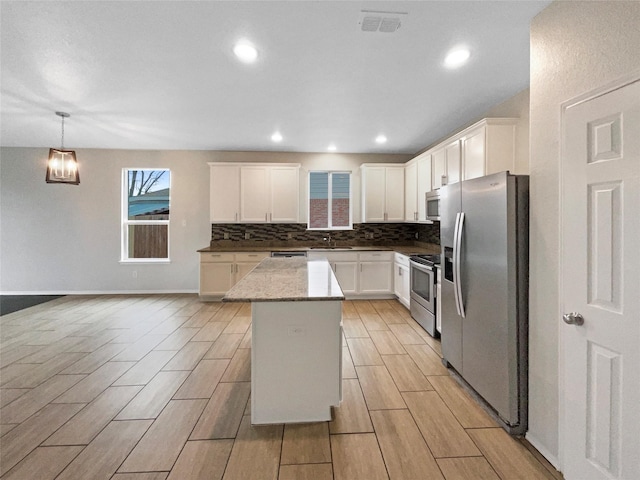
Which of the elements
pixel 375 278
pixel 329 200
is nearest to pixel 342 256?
pixel 375 278

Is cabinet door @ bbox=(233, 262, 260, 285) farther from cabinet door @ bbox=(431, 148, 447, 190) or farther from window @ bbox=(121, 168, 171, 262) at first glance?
cabinet door @ bbox=(431, 148, 447, 190)

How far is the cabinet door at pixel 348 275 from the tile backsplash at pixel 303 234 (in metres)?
0.81

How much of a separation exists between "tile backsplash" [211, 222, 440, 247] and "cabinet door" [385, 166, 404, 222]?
0.39 metres

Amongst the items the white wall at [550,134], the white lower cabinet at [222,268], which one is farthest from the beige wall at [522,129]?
Answer: the white lower cabinet at [222,268]

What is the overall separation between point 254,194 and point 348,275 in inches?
86.6

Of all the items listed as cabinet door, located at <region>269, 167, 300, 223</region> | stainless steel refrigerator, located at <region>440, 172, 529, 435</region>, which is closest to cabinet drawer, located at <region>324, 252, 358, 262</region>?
cabinet door, located at <region>269, 167, 300, 223</region>

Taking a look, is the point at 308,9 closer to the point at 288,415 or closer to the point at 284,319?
the point at 284,319

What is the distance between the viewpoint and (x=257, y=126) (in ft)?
13.9

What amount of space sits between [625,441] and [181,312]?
4.74m

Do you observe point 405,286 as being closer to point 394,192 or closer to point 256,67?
point 394,192

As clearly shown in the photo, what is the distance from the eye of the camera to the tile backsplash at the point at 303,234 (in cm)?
569

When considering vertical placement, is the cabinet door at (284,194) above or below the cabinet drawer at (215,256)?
above

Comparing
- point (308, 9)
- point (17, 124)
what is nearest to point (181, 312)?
point (17, 124)

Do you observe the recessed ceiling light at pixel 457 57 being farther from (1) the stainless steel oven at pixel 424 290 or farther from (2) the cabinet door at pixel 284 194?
(2) the cabinet door at pixel 284 194
